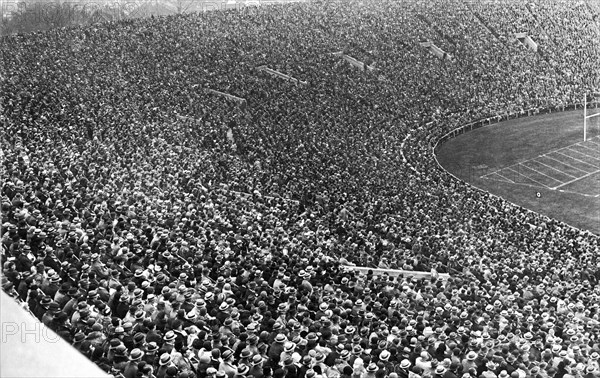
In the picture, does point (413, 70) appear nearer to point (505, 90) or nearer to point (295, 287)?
point (505, 90)

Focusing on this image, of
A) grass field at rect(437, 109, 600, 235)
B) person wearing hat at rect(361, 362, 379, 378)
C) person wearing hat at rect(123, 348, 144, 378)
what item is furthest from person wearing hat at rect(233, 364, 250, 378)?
grass field at rect(437, 109, 600, 235)

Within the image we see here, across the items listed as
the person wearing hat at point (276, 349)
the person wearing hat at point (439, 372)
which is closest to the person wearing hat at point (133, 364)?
the person wearing hat at point (276, 349)

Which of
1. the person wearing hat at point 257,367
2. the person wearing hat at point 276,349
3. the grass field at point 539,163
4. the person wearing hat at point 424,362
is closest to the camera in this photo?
the person wearing hat at point 257,367

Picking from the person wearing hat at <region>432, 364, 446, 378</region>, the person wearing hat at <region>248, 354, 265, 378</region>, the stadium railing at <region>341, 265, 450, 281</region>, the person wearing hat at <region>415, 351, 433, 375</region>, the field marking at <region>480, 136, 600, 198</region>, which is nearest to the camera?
the person wearing hat at <region>248, 354, 265, 378</region>

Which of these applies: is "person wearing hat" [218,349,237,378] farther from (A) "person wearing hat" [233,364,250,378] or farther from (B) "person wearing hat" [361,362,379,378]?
(B) "person wearing hat" [361,362,379,378]

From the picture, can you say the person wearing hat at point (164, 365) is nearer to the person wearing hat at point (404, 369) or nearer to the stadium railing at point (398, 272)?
the person wearing hat at point (404, 369)

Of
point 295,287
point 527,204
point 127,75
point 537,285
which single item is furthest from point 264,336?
point 127,75
